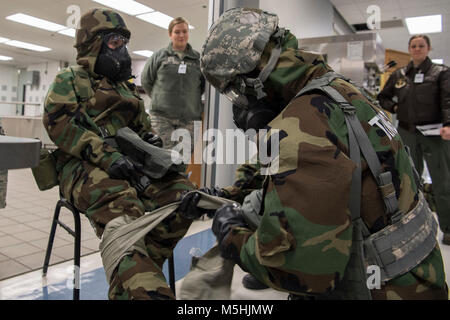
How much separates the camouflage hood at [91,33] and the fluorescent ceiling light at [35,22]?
4.14m

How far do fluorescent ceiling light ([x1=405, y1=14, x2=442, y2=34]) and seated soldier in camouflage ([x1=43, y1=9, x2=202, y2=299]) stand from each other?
6737mm

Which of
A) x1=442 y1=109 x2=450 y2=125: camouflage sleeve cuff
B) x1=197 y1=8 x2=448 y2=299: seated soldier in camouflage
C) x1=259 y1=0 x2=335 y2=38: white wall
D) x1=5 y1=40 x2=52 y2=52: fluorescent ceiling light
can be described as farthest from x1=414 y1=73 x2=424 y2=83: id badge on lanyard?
x1=5 y1=40 x2=52 y2=52: fluorescent ceiling light

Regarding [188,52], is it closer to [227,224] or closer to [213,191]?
[213,191]

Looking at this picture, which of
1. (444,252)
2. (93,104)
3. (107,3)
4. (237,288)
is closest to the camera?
(93,104)

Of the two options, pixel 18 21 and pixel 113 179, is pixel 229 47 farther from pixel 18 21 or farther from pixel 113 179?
pixel 18 21

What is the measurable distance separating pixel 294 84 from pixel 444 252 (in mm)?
2504

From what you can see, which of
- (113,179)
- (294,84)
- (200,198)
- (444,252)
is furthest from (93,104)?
(444,252)

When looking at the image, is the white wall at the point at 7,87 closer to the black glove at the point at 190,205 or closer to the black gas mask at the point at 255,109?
the black glove at the point at 190,205

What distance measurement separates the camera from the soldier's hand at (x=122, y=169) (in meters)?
1.48

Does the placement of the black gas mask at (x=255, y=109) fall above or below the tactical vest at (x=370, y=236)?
above

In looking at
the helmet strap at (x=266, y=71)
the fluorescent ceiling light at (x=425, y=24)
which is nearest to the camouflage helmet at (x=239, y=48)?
the helmet strap at (x=266, y=71)

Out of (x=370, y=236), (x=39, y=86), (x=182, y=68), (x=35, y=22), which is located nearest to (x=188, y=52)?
(x=182, y=68)

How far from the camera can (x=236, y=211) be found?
940mm
